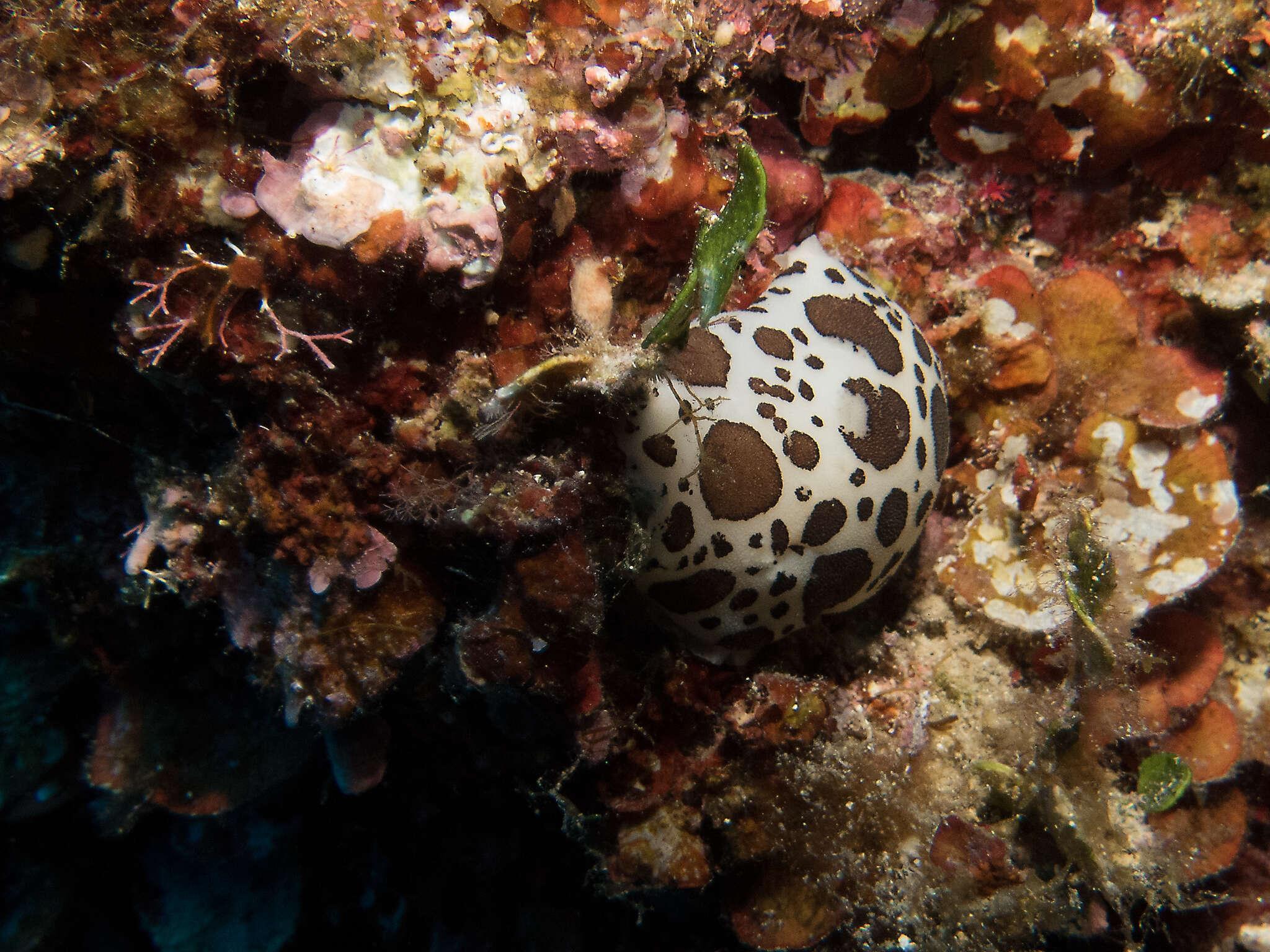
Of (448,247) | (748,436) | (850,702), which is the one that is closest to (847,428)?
(748,436)

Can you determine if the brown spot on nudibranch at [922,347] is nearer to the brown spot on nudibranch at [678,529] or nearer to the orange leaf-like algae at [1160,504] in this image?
the orange leaf-like algae at [1160,504]

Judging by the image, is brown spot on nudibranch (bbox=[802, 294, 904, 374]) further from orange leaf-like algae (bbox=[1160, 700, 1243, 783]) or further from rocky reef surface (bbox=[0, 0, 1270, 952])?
orange leaf-like algae (bbox=[1160, 700, 1243, 783])

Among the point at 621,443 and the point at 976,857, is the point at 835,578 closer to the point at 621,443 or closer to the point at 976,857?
the point at 621,443

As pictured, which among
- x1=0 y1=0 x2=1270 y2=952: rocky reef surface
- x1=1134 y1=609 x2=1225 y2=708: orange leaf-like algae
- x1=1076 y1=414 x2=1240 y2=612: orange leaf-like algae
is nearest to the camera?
x1=0 y1=0 x2=1270 y2=952: rocky reef surface

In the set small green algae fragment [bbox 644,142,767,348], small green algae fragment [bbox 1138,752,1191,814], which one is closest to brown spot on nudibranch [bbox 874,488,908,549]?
small green algae fragment [bbox 644,142,767,348]

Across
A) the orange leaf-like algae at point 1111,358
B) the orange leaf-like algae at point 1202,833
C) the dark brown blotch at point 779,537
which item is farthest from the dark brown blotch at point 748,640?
the orange leaf-like algae at point 1202,833

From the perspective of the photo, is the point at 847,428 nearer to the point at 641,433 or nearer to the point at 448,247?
the point at 641,433

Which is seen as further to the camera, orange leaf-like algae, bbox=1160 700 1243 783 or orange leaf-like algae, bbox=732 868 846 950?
orange leaf-like algae, bbox=1160 700 1243 783
